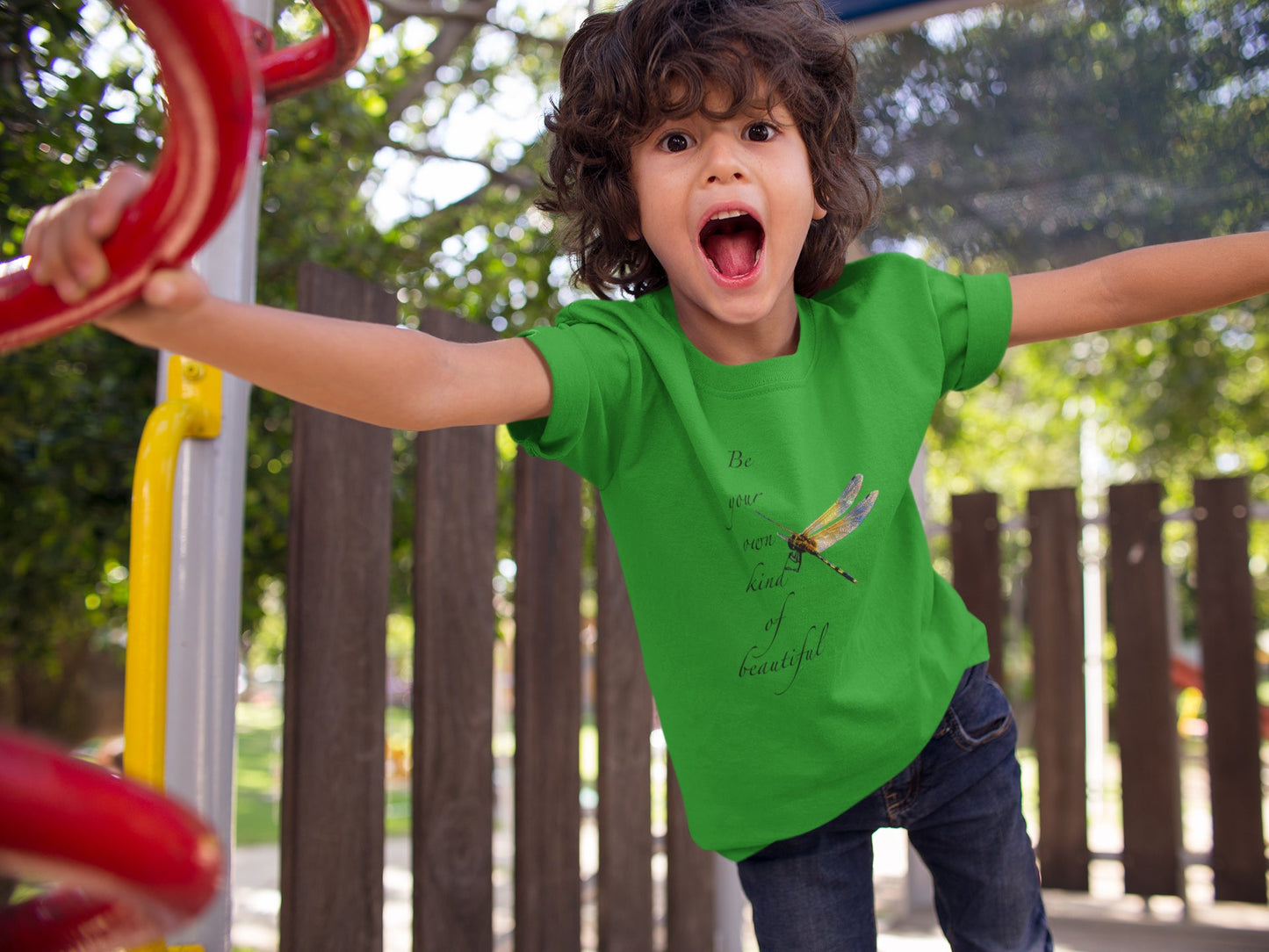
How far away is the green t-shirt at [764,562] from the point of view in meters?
1.40

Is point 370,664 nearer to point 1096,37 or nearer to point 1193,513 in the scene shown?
point 1096,37

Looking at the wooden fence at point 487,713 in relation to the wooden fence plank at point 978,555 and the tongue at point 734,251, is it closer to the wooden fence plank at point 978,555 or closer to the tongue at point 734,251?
the wooden fence plank at point 978,555

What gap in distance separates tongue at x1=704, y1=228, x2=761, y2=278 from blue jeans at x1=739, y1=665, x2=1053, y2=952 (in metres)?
0.69

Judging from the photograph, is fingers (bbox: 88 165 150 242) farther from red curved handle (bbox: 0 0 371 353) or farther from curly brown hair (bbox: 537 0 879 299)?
curly brown hair (bbox: 537 0 879 299)

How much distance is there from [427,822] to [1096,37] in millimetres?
2264

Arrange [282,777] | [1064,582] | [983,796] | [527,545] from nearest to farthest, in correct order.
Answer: [983,796]
[282,777]
[527,545]
[1064,582]

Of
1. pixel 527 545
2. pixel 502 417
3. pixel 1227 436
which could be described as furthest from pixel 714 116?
pixel 1227 436

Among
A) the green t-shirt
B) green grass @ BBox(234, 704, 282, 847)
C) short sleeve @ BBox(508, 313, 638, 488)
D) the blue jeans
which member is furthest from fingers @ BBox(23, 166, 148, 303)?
green grass @ BBox(234, 704, 282, 847)

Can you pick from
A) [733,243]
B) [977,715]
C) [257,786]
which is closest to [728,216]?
[733,243]

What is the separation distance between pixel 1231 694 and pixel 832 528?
290 cm

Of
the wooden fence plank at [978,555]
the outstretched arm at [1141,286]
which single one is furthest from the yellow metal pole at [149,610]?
the wooden fence plank at [978,555]

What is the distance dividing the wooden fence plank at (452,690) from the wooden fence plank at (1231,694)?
2.68 m

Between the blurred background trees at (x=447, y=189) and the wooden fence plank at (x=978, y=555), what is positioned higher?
the blurred background trees at (x=447, y=189)

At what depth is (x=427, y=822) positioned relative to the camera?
2045 mm
